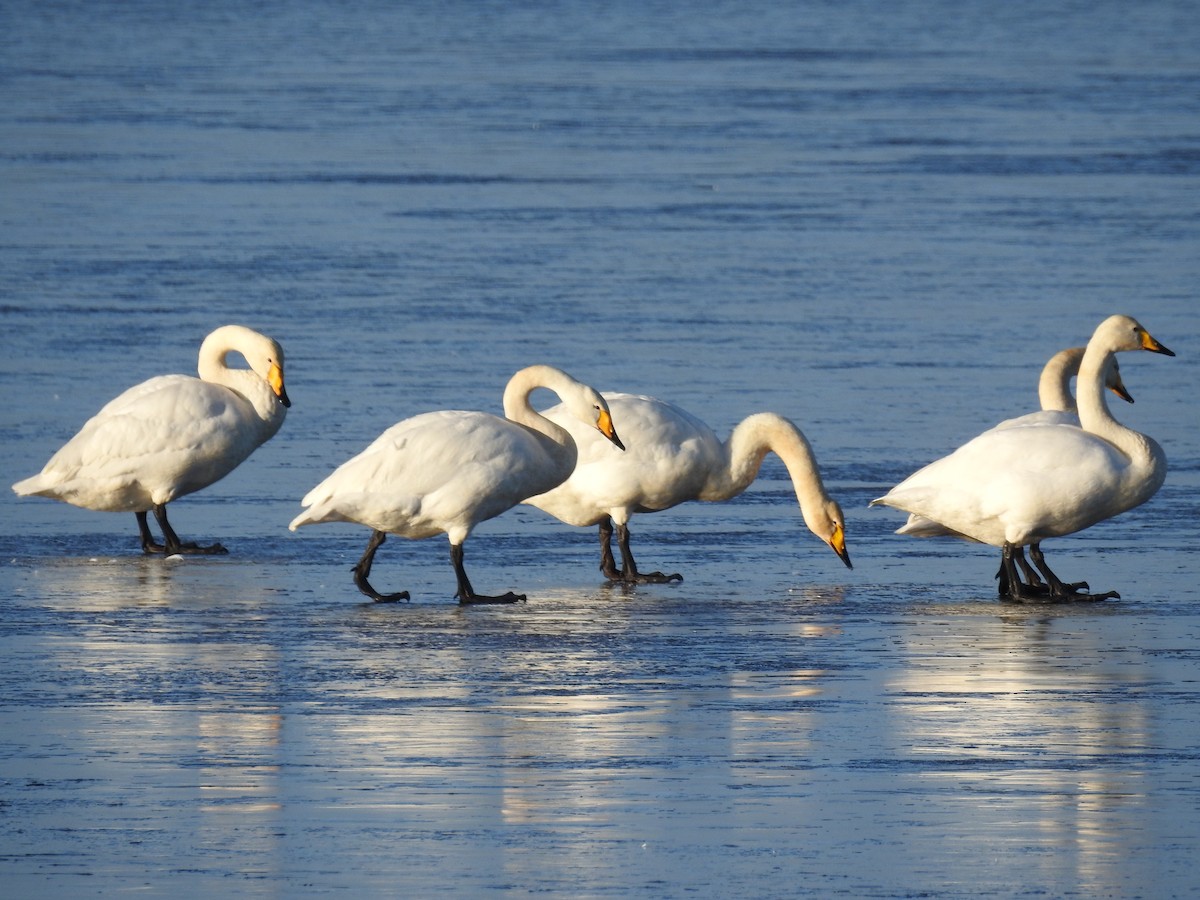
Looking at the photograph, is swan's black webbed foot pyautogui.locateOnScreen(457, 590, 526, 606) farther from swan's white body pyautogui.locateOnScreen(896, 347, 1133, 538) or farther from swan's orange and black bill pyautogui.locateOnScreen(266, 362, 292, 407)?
swan's orange and black bill pyautogui.locateOnScreen(266, 362, 292, 407)

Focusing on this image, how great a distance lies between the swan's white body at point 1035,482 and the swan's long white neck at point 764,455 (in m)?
0.37

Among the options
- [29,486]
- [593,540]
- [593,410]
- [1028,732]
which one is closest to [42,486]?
[29,486]

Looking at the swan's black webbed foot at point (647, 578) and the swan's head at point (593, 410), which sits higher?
the swan's head at point (593, 410)

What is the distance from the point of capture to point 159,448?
440 inches

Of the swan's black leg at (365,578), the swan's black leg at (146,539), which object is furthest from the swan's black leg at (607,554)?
the swan's black leg at (146,539)

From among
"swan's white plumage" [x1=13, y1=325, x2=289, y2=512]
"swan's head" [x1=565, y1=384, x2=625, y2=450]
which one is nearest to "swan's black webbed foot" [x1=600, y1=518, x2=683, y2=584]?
"swan's head" [x1=565, y1=384, x2=625, y2=450]

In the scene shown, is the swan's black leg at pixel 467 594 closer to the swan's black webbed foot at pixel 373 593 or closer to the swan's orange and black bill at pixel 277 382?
the swan's black webbed foot at pixel 373 593

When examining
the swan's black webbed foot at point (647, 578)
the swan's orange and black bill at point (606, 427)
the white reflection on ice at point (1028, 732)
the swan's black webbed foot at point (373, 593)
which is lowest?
the white reflection on ice at point (1028, 732)

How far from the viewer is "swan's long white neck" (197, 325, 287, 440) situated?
38.3ft

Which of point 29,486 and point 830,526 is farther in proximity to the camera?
point 29,486

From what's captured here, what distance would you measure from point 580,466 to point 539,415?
386mm

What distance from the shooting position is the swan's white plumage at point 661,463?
10.7 meters

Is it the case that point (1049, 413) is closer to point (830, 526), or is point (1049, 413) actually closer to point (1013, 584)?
point (830, 526)

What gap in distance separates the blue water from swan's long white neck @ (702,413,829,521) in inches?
11.7
